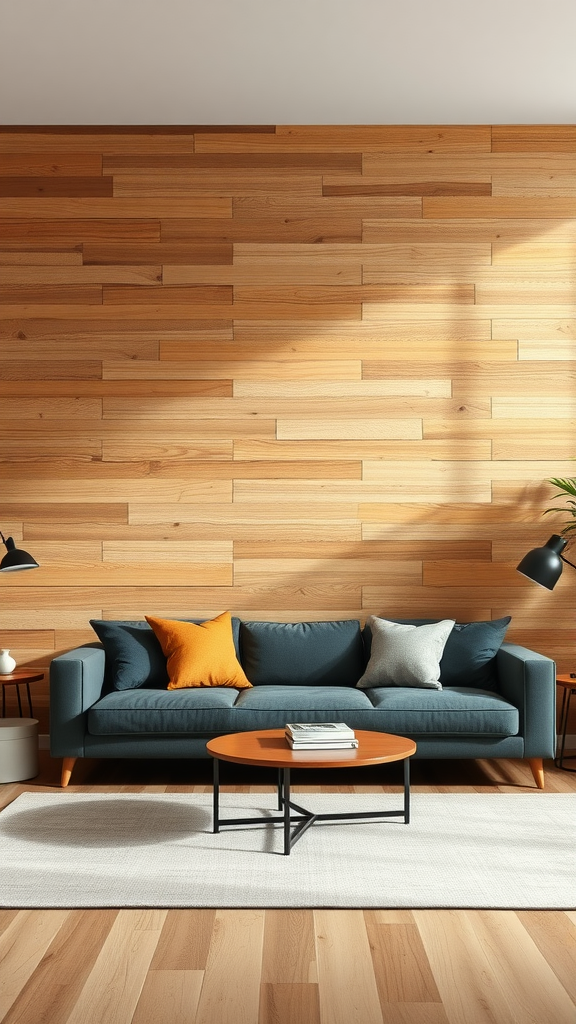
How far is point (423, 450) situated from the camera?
586cm

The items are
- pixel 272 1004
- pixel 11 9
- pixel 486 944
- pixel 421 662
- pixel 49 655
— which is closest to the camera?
pixel 272 1004

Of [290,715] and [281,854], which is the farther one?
[290,715]

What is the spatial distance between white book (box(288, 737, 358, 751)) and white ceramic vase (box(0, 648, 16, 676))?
2.09 m

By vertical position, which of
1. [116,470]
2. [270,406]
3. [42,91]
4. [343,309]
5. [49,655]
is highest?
[42,91]

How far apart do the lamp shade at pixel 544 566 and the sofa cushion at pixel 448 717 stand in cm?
79

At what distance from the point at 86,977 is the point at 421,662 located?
9.21 feet

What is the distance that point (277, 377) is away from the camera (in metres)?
5.86

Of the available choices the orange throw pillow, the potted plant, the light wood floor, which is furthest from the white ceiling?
the light wood floor

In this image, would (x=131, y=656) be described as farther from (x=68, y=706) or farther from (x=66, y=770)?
(x=66, y=770)

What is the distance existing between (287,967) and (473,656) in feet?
9.19

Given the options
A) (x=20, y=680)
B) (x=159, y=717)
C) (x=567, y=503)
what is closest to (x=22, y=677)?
(x=20, y=680)

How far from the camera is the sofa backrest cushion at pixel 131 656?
17.1 feet

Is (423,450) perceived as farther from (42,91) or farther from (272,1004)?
(272,1004)

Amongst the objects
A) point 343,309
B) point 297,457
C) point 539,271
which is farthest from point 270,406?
point 539,271
